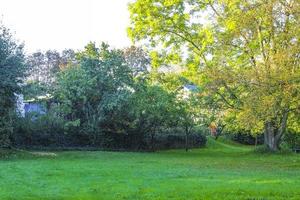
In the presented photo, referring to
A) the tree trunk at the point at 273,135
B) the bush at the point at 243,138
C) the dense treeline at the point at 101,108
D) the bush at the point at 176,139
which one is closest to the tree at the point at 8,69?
the dense treeline at the point at 101,108

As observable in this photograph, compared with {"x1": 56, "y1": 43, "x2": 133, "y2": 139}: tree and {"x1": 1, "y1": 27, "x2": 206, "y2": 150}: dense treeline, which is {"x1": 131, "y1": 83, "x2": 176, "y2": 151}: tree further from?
{"x1": 56, "y1": 43, "x2": 133, "y2": 139}: tree

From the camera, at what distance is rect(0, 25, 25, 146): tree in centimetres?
2684

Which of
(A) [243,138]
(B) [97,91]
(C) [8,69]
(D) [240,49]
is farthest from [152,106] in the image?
(A) [243,138]

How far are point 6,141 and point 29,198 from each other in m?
18.9

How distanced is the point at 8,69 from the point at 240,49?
14357 mm

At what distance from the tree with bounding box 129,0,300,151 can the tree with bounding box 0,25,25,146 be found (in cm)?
981

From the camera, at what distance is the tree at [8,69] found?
26.8 metres

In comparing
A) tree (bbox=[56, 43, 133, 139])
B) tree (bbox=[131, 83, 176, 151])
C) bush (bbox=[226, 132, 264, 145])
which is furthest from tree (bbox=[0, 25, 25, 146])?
bush (bbox=[226, 132, 264, 145])

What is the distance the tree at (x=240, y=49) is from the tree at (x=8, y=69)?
9805 mm

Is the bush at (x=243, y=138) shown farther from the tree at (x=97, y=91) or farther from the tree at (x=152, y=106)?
the tree at (x=97, y=91)

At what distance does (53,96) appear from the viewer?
119 ft

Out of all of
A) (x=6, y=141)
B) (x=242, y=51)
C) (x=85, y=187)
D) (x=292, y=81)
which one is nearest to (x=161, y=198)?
(x=85, y=187)

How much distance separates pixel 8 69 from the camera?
2697 cm

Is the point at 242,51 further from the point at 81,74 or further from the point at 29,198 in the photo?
the point at 29,198
